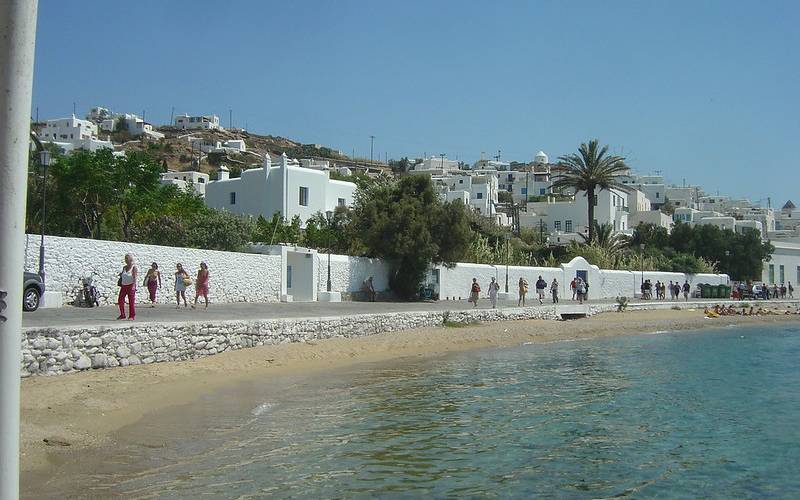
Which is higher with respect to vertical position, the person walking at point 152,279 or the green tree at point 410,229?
the green tree at point 410,229

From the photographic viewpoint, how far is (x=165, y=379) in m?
16.9

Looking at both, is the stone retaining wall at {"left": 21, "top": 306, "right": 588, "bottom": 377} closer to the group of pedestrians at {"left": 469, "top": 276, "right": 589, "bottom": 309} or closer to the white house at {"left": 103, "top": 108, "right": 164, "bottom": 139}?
the group of pedestrians at {"left": 469, "top": 276, "right": 589, "bottom": 309}

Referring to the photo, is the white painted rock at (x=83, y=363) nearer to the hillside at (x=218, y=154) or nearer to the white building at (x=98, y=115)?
the hillside at (x=218, y=154)

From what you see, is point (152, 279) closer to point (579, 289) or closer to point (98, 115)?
point (579, 289)

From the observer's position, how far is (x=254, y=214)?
58.9m

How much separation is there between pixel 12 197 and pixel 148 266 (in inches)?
1008

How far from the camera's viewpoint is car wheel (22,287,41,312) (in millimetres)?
20469

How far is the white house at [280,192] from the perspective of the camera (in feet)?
189

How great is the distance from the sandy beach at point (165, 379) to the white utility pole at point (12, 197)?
24.5 feet

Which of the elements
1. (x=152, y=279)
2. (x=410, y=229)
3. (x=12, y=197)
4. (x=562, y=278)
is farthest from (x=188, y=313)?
(x=562, y=278)

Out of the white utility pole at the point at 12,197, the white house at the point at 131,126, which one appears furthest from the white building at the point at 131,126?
the white utility pole at the point at 12,197

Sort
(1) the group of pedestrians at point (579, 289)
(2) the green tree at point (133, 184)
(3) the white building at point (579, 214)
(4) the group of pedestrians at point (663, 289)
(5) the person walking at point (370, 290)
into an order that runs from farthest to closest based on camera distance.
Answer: (3) the white building at point (579, 214) < (4) the group of pedestrians at point (663, 289) < (1) the group of pedestrians at point (579, 289) < (2) the green tree at point (133, 184) < (5) the person walking at point (370, 290)

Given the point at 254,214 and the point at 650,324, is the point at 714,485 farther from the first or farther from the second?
the point at 254,214

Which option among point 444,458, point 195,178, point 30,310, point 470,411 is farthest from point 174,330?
point 195,178
